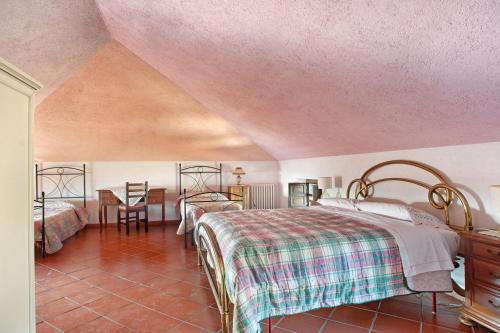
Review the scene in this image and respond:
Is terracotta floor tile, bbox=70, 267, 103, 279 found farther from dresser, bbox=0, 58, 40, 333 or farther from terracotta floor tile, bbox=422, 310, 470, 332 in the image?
terracotta floor tile, bbox=422, 310, 470, 332

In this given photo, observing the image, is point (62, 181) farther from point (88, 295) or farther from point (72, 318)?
point (72, 318)

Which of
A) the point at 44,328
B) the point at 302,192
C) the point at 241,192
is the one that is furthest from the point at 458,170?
the point at 241,192

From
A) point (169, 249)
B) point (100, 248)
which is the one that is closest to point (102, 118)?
point (100, 248)

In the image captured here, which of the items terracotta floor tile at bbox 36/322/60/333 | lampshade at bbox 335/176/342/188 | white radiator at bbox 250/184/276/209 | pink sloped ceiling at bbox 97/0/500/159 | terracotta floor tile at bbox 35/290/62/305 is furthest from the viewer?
white radiator at bbox 250/184/276/209

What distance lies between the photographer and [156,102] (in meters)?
4.65

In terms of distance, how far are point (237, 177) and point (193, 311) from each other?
461 cm

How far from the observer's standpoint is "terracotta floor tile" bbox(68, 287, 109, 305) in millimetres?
2703

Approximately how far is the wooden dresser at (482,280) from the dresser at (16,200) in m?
2.82

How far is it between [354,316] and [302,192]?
3643mm

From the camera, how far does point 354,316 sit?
95.7 inches

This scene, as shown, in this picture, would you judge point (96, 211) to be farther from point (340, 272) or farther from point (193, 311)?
point (340, 272)

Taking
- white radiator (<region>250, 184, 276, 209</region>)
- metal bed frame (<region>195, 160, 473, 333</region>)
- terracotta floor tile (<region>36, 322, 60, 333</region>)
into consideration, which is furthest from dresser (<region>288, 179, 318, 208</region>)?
terracotta floor tile (<region>36, 322, 60, 333</region>)

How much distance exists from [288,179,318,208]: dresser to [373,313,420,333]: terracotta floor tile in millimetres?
3103

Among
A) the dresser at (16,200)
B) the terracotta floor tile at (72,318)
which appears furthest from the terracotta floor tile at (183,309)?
the dresser at (16,200)
